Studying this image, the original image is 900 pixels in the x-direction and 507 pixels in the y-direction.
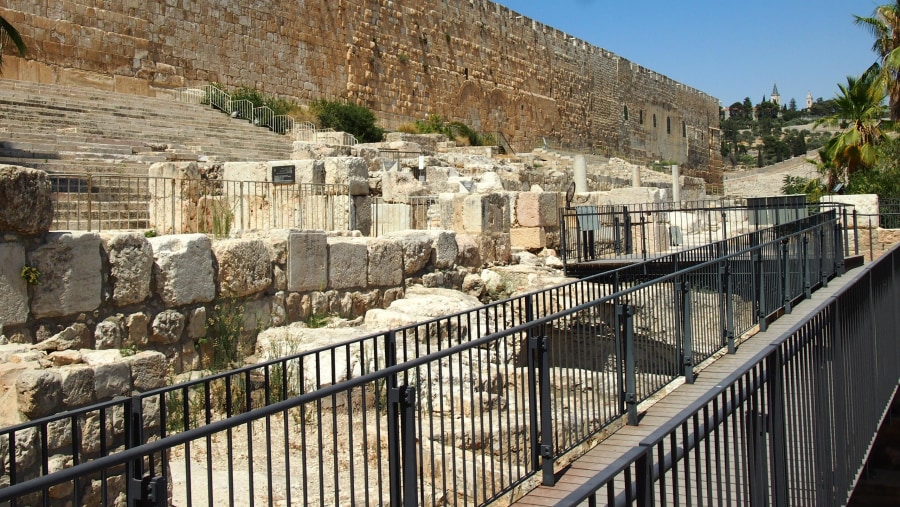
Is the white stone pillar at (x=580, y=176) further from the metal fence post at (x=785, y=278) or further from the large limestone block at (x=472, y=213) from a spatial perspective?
the metal fence post at (x=785, y=278)

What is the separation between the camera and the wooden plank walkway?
14.0 feet

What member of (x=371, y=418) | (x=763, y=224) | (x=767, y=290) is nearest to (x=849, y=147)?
(x=763, y=224)

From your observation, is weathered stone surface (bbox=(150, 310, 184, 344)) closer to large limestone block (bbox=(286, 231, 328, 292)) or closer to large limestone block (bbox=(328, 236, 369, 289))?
large limestone block (bbox=(286, 231, 328, 292))

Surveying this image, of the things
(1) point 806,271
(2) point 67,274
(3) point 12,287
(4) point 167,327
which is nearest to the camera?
(3) point 12,287

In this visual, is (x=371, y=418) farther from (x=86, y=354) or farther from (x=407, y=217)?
(x=407, y=217)

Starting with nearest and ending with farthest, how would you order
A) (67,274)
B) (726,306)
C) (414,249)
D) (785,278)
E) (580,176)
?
(67,274)
(726,306)
(785,278)
(414,249)
(580,176)

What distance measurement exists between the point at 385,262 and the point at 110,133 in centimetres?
843

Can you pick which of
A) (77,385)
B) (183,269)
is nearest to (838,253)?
(183,269)

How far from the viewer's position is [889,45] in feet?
75.4

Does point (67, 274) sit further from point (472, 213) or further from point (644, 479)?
point (472, 213)

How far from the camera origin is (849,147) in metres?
24.9

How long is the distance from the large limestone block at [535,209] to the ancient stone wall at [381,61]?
11239 millimetres

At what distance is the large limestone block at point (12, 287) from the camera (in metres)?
5.30

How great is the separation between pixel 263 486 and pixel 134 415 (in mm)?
1661
